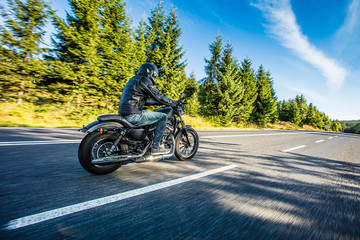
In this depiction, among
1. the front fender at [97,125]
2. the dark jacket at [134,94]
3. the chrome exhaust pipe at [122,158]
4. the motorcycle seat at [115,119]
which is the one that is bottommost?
the chrome exhaust pipe at [122,158]

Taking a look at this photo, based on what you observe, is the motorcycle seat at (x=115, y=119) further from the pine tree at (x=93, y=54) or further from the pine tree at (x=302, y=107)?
the pine tree at (x=302, y=107)

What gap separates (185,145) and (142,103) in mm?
1498

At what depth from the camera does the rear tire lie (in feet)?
7.76

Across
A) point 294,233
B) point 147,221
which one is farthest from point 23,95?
point 294,233

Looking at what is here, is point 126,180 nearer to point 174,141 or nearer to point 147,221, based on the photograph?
point 147,221

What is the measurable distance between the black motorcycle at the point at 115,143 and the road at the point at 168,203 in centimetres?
22

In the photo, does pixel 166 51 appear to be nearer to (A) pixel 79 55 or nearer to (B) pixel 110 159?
(A) pixel 79 55

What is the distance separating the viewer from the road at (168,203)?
138 cm

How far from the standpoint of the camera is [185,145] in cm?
386

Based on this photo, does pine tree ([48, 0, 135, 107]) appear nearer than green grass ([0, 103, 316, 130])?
No

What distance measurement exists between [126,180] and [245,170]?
2288 mm

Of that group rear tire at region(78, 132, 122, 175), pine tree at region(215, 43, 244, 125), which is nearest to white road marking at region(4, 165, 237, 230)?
rear tire at region(78, 132, 122, 175)

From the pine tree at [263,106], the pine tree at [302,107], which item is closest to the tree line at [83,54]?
the pine tree at [263,106]

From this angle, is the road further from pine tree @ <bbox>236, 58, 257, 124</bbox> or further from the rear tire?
pine tree @ <bbox>236, 58, 257, 124</bbox>
